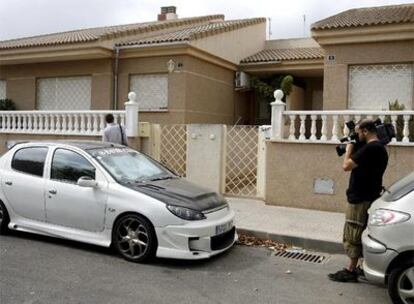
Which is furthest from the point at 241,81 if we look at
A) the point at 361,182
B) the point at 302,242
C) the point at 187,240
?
the point at 361,182

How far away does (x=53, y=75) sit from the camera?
53.3 ft

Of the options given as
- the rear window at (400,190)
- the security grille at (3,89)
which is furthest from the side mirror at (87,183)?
the security grille at (3,89)

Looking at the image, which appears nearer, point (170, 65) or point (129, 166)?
point (129, 166)

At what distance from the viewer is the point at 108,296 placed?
15.4 ft

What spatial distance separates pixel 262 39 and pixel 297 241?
14224mm

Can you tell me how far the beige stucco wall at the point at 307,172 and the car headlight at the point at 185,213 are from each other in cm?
385

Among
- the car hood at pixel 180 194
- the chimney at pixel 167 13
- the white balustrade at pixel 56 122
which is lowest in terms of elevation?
the car hood at pixel 180 194


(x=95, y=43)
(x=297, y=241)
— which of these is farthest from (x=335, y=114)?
(x=95, y=43)

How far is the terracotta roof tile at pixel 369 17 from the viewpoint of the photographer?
11.7 metres

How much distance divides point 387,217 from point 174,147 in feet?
23.7

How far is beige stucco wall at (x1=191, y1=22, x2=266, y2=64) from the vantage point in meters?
15.4

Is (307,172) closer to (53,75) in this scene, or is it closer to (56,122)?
(56,122)

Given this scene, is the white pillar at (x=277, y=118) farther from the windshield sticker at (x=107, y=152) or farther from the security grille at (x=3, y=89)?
the security grille at (x=3, y=89)

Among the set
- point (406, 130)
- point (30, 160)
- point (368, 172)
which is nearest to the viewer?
point (368, 172)
